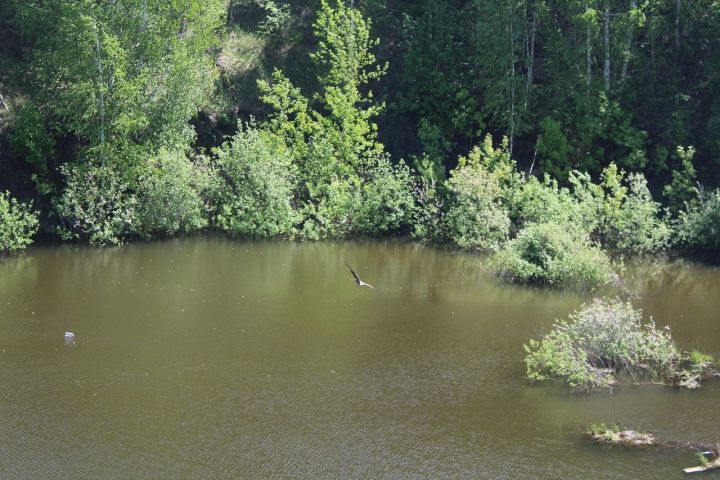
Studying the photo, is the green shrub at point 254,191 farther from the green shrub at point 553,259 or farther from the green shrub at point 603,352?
the green shrub at point 603,352

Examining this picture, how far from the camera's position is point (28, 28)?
35.0 meters

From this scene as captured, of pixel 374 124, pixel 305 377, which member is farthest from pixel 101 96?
pixel 305 377

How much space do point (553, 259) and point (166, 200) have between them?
1279 centimetres

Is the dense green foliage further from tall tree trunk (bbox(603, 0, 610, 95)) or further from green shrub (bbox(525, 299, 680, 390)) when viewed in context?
green shrub (bbox(525, 299, 680, 390))

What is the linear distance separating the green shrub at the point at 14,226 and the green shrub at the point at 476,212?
1316 cm

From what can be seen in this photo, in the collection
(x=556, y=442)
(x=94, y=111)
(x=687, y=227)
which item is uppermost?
(x=94, y=111)

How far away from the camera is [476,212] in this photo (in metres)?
31.8

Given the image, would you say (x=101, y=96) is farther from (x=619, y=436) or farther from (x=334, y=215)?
(x=619, y=436)

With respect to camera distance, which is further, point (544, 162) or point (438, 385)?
point (544, 162)

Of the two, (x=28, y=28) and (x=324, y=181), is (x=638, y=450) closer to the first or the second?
(x=324, y=181)

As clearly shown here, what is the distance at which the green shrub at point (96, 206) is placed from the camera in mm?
31984

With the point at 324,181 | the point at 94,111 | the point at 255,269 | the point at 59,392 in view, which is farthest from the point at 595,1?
the point at 59,392

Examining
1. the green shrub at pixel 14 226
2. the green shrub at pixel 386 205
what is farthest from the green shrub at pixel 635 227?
the green shrub at pixel 14 226

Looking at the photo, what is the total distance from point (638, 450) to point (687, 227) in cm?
1494
